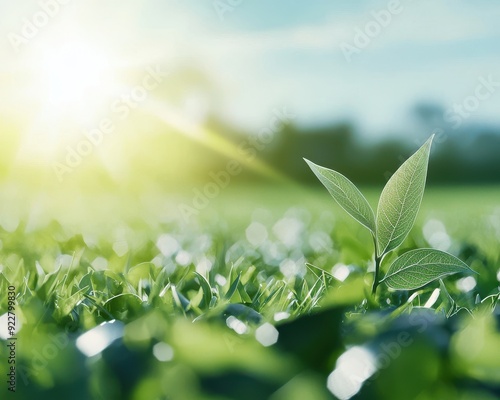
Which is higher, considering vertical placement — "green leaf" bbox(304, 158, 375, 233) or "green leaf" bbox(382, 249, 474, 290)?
"green leaf" bbox(304, 158, 375, 233)

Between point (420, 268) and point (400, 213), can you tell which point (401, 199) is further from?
point (420, 268)

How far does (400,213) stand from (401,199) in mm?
24

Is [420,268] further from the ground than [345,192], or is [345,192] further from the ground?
[345,192]

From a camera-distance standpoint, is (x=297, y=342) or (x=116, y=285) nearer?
(x=297, y=342)

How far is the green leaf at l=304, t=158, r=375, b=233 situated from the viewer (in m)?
0.76

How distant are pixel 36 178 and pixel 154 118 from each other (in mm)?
4983

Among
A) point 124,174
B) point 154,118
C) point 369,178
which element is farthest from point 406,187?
point 369,178

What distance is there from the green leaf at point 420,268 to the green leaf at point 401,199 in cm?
4

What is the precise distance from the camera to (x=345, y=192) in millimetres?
773

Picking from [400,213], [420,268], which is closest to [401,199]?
[400,213]

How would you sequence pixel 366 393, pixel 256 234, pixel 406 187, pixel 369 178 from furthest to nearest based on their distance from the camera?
1. pixel 369 178
2. pixel 256 234
3. pixel 406 187
4. pixel 366 393

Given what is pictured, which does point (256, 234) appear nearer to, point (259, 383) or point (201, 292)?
point (201, 292)

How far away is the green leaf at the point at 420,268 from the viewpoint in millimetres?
804

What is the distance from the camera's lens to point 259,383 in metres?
0.43
